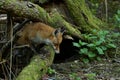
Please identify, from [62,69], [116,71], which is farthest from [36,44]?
[116,71]

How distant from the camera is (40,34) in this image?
664 centimetres

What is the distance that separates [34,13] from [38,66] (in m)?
1.04

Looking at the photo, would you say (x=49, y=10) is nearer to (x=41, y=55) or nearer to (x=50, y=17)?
(x=50, y=17)

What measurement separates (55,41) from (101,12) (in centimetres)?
341

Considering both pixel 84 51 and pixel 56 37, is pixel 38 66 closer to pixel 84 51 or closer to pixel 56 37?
pixel 56 37

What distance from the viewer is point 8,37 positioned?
600cm

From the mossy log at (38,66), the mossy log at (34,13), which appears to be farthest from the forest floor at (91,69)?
the mossy log at (34,13)

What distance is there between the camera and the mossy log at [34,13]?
537cm

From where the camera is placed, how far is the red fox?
6512mm

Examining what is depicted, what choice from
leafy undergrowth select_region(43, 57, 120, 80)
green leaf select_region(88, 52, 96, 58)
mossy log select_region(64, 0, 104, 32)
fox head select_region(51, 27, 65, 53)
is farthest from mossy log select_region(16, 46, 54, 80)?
mossy log select_region(64, 0, 104, 32)

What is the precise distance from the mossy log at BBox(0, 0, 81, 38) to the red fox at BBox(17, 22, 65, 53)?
0.57 feet

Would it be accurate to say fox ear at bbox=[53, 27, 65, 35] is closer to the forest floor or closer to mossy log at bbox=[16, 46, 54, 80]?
mossy log at bbox=[16, 46, 54, 80]

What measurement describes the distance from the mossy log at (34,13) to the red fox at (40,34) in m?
0.17

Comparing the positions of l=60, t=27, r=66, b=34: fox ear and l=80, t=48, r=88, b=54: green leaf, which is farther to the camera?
l=80, t=48, r=88, b=54: green leaf
